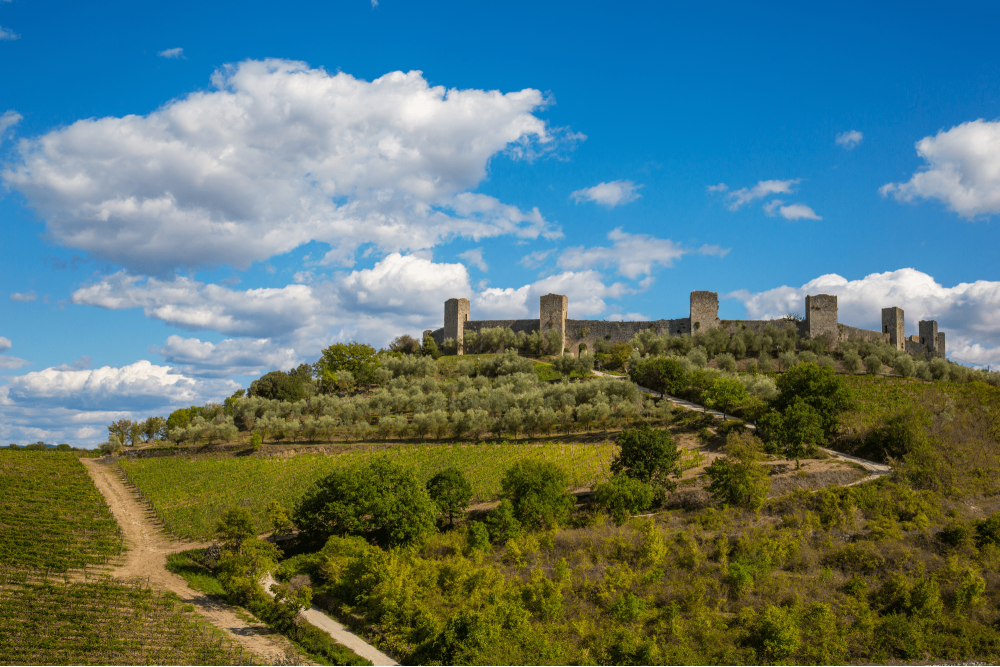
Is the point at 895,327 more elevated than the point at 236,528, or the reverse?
the point at 895,327

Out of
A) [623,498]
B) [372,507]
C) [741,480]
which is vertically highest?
[741,480]

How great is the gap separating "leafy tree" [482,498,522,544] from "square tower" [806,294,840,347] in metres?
42.2

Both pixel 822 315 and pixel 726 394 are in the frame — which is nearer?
pixel 726 394

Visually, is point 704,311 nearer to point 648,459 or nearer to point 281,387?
point 648,459

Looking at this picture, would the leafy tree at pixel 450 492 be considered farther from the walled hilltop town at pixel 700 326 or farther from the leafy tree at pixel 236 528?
the walled hilltop town at pixel 700 326

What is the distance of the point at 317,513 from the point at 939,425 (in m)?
30.5

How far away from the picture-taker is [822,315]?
58.0 meters

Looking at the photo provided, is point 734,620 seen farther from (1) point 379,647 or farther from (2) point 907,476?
(2) point 907,476

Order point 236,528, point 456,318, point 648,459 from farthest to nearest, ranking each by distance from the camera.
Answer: point 456,318
point 648,459
point 236,528

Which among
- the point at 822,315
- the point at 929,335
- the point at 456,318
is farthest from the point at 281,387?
the point at 929,335

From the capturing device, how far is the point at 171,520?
1256 inches

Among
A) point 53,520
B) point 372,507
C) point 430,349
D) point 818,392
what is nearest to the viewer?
point 372,507

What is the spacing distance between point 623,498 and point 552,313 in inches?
1507

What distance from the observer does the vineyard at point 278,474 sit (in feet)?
105
